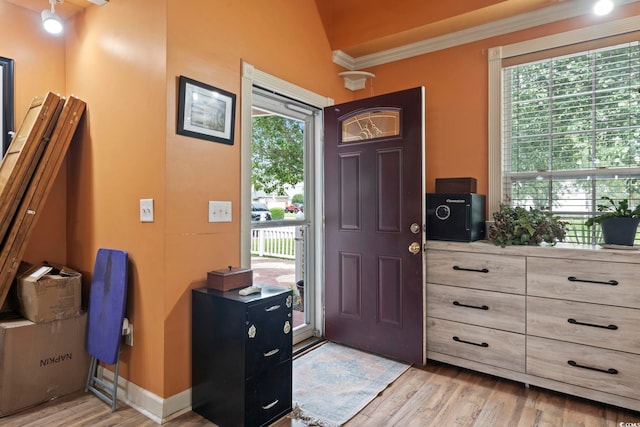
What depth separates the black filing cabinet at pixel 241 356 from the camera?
6.25ft

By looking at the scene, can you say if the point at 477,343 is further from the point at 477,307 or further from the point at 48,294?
the point at 48,294

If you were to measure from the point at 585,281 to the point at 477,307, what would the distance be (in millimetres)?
667

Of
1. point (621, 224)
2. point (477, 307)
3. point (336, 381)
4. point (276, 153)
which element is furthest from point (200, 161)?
point (621, 224)

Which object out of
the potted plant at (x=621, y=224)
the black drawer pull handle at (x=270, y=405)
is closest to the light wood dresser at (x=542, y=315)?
the potted plant at (x=621, y=224)

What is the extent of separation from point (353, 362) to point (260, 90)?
2204 mm

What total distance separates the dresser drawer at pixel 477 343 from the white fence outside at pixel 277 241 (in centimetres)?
135

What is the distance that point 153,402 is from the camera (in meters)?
2.12

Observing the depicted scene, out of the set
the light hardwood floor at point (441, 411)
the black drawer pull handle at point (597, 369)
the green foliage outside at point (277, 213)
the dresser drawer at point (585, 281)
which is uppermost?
the green foliage outside at point (277, 213)

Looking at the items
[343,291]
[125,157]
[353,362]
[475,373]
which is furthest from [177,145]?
[475,373]

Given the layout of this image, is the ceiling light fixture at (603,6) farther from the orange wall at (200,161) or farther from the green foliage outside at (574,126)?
the orange wall at (200,161)

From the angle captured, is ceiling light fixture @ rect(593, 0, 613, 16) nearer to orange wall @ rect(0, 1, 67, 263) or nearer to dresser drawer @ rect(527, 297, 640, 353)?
dresser drawer @ rect(527, 297, 640, 353)

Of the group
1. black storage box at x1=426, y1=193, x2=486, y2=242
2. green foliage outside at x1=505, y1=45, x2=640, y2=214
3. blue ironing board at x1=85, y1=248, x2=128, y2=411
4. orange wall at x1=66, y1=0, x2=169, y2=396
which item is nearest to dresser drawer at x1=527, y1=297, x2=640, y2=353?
black storage box at x1=426, y1=193, x2=486, y2=242

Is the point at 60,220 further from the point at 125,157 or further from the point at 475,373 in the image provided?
the point at 475,373

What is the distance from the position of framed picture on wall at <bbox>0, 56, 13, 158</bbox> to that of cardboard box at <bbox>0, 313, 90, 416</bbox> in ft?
4.05
